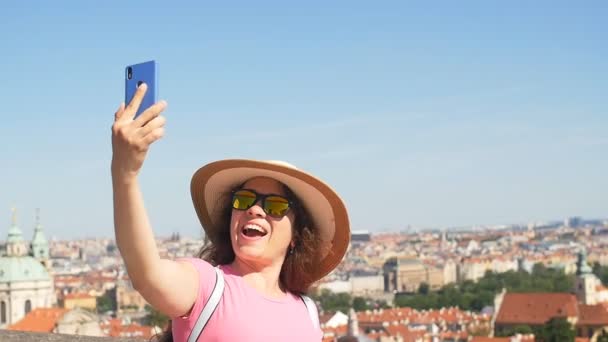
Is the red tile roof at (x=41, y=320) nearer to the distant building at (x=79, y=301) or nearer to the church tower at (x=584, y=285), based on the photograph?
the distant building at (x=79, y=301)

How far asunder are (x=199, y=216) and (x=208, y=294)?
42 centimetres

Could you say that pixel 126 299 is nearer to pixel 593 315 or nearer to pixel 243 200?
pixel 593 315

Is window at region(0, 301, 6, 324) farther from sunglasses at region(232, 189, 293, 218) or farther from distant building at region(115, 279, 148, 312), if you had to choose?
sunglasses at region(232, 189, 293, 218)

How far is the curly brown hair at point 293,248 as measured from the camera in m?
2.64

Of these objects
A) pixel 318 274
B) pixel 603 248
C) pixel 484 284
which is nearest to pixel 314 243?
pixel 318 274

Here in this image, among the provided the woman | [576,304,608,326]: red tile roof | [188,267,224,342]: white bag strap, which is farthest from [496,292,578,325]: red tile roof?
[188,267,224,342]: white bag strap

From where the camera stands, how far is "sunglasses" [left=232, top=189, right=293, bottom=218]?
2525 millimetres

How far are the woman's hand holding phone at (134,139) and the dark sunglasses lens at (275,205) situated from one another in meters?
0.55

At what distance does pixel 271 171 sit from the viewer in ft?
8.36

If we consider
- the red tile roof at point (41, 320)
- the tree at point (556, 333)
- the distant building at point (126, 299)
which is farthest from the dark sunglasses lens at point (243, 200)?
the distant building at point (126, 299)

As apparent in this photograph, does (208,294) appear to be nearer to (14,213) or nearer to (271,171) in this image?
(271,171)

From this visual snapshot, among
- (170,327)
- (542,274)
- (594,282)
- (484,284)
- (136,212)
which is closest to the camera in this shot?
(136,212)

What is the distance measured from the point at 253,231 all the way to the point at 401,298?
6698cm

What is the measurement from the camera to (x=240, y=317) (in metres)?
2.35
